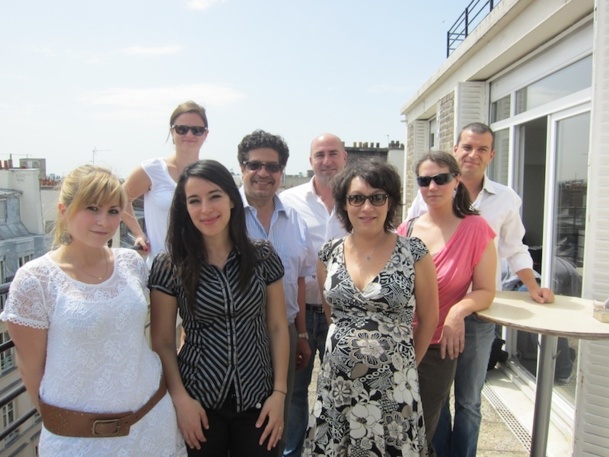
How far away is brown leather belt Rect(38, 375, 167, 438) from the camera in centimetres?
153

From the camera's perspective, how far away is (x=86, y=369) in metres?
1.55

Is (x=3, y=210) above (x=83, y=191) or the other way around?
the other way around

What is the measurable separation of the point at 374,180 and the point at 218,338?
0.92 m

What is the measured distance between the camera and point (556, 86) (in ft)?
12.7

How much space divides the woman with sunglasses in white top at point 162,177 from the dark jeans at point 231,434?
1.04 meters

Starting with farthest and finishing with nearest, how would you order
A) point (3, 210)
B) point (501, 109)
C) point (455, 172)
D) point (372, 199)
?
point (3, 210) → point (501, 109) → point (455, 172) → point (372, 199)

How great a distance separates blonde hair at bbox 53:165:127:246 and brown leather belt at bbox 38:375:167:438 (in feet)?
1.87

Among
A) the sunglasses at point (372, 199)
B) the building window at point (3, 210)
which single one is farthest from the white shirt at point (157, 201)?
the building window at point (3, 210)

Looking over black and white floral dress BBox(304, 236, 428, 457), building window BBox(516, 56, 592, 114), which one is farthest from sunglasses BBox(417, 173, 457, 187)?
building window BBox(516, 56, 592, 114)

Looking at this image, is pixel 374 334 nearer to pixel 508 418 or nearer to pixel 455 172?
pixel 455 172

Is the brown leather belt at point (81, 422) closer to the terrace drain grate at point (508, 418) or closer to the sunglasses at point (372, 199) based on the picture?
→ the sunglasses at point (372, 199)

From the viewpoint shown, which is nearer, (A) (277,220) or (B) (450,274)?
(B) (450,274)

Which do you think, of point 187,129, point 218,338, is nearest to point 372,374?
point 218,338

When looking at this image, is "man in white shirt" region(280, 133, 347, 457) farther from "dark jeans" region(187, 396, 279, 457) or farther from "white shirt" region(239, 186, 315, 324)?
"dark jeans" region(187, 396, 279, 457)
